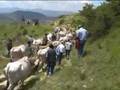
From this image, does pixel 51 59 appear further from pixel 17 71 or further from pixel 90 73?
pixel 90 73

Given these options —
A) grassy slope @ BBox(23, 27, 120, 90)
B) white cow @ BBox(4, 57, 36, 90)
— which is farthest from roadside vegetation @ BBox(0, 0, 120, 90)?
white cow @ BBox(4, 57, 36, 90)

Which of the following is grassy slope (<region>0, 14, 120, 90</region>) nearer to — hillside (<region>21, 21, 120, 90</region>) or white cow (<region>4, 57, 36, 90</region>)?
hillside (<region>21, 21, 120, 90</region>)

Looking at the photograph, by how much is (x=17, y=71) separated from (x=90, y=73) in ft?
13.9

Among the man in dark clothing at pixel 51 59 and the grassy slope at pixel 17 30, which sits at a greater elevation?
the man in dark clothing at pixel 51 59

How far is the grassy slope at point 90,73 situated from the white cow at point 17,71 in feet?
2.70

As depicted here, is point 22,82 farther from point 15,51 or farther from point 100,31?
point 100,31

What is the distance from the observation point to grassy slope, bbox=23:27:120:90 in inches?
952

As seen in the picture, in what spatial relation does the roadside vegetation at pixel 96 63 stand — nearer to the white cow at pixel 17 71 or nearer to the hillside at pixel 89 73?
the hillside at pixel 89 73

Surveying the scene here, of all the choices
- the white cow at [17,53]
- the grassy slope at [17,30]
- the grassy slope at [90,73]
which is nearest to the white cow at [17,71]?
the grassy slope at [90,73]

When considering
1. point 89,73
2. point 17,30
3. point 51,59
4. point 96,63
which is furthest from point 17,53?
point 17,30

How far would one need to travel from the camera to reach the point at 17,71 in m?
26.6

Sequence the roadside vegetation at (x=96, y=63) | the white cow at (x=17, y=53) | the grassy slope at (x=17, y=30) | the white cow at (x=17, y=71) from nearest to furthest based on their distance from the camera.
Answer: the roadside vegetation at (x=96, y=63) → the white cow at (x=17, y=71) → the white cow at (x=17, y=53) → the grassy slope at (x=17, y=30)

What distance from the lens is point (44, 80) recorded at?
2752cm

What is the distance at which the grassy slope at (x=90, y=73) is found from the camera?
24.2 m
